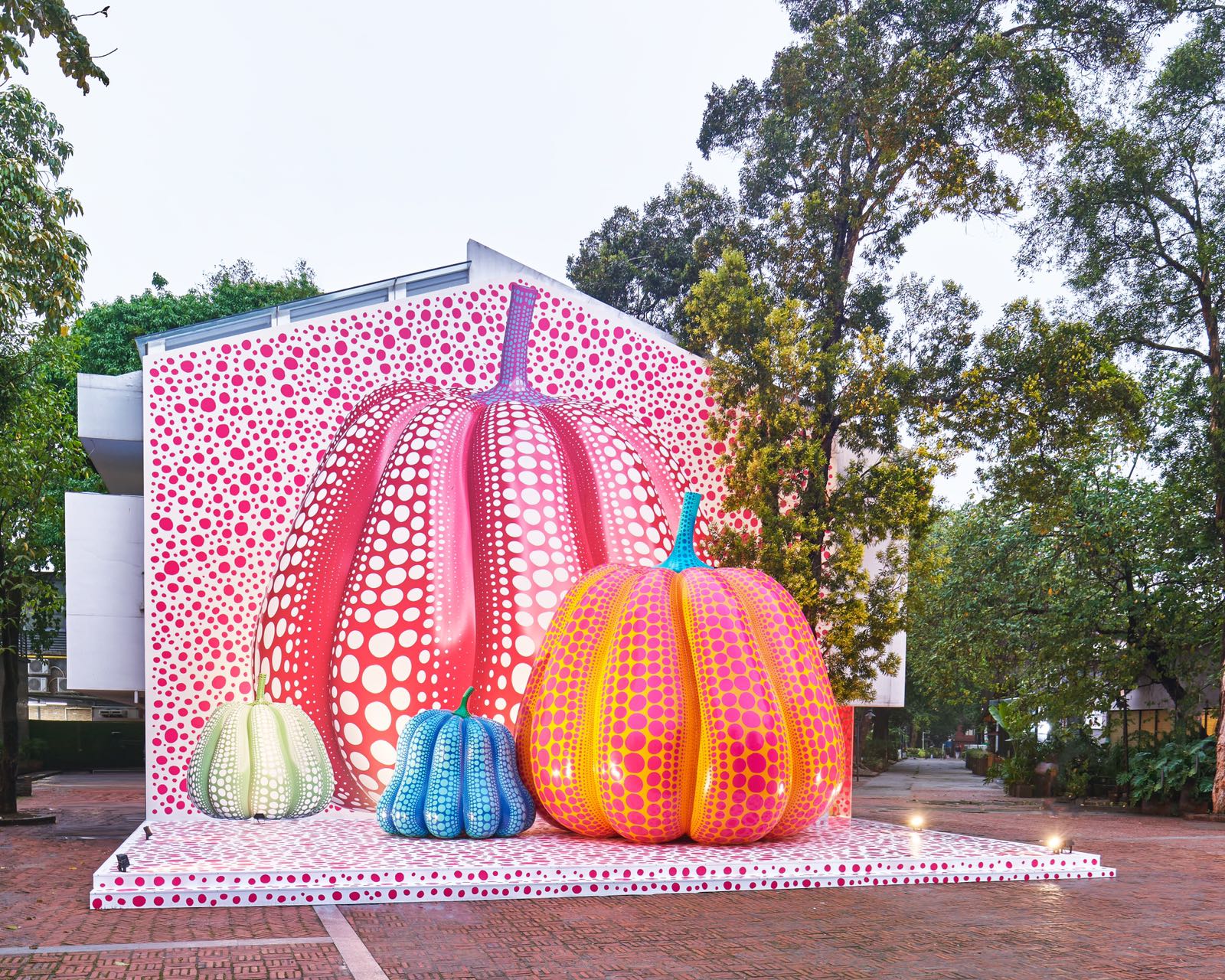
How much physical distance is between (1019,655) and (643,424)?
1394 cm

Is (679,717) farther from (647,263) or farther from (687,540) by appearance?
(647,263)

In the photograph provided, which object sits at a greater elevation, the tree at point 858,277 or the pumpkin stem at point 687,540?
the tree at point 858,277

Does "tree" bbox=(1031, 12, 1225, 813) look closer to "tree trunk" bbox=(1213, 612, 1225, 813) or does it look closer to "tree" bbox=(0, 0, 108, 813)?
"tree trunk" bbox=(1213, 612, 1225, 813)

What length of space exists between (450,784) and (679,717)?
177 centimetres

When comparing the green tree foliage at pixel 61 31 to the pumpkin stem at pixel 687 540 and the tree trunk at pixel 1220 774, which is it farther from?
the tree trunk at pixel 1220 774

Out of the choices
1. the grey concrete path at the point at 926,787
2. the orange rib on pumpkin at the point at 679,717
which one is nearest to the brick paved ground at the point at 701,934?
the orange rib on pumpkin at the point at 679,717

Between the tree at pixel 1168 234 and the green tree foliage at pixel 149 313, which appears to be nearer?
the tree at pixel 1168 234

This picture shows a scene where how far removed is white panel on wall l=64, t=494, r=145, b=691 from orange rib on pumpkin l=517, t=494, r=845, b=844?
4861mm

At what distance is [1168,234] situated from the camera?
18094mm

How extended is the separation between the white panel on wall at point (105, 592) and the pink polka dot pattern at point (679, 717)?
494cm

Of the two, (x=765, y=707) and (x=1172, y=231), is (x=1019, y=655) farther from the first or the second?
(x=765, y=707)

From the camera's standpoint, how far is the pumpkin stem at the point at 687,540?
9.87 metres

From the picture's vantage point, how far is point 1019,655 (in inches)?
949

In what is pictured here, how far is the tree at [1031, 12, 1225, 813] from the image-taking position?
17.2 m
